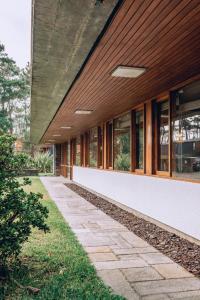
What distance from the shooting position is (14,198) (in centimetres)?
311

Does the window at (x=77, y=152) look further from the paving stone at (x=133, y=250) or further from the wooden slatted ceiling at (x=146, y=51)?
the paving stone at (x=133, y=250)

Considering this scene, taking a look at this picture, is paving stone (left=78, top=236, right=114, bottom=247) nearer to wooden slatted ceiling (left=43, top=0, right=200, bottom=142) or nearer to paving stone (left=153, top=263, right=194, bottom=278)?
paving stone (left=153, top=263, right=194, bottom=278)

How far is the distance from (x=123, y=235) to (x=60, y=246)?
1.10m

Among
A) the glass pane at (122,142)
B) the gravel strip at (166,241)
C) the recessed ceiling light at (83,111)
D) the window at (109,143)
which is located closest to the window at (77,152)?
the window at (109,143)

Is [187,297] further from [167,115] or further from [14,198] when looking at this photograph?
[167,115]

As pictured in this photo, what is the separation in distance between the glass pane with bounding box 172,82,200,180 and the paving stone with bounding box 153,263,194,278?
1.79m

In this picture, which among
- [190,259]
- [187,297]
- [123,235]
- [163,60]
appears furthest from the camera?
[123,235]

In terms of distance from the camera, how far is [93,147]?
1235 cm

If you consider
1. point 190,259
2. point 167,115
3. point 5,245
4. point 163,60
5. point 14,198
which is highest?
point 163,60

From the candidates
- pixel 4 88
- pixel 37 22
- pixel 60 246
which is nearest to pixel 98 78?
pixel 37 22

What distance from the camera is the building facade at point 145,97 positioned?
118 inches

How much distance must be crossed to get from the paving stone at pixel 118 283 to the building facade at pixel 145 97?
1709 mm

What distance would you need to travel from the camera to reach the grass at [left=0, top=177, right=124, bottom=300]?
267cm

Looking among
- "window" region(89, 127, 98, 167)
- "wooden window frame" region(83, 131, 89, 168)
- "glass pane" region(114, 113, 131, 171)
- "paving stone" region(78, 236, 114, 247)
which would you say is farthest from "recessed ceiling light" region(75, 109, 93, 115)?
"wooden window frame" region(83, 131, 89, 168)
